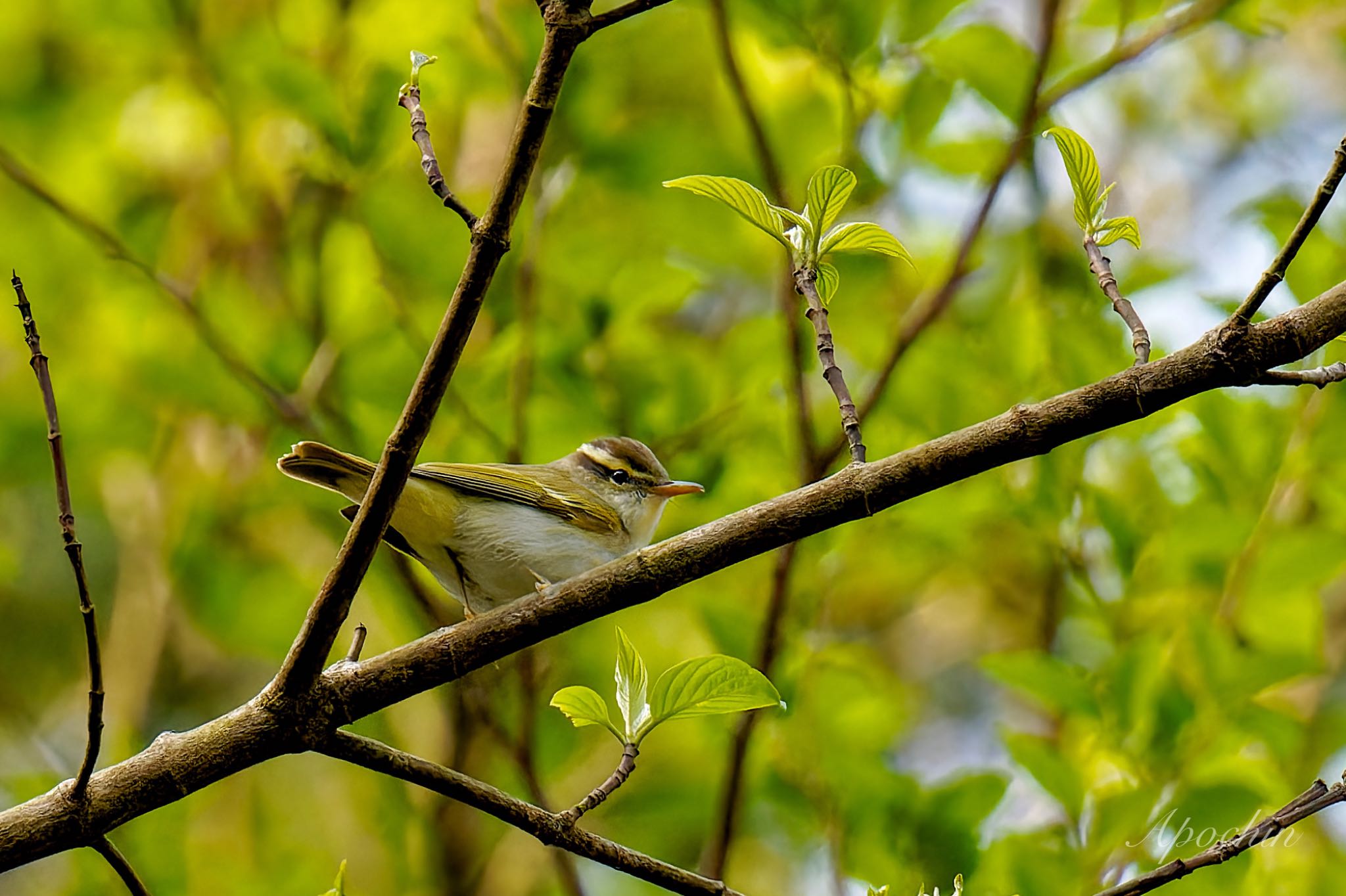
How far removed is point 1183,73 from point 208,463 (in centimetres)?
445

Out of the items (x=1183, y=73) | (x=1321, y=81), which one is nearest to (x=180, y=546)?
(x=1183, y=73)

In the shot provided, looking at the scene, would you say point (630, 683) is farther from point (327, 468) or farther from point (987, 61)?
point (987, 61)

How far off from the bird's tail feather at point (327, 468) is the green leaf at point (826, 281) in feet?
3.53

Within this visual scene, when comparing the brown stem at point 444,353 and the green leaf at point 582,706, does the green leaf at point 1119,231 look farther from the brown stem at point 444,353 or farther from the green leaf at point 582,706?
the green leaf at point 582,706

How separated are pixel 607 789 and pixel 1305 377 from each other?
43.6 inches

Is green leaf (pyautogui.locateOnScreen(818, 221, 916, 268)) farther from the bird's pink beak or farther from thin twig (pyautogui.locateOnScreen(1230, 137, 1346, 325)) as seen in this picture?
the bird's pink beak

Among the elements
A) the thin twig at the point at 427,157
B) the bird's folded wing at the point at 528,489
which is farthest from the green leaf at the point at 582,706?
the bird's folded wing at the point at 528,489

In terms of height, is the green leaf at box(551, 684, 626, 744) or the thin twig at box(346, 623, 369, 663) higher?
the thin twig at box(346, 623, 369, 663)

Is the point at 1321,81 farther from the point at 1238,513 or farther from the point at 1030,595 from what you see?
the point at 1238,513

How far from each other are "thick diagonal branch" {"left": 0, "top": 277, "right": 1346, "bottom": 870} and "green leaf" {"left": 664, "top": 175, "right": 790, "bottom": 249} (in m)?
0.43

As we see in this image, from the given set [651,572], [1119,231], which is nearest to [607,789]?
[651,572]

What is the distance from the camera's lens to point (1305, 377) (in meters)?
1.61

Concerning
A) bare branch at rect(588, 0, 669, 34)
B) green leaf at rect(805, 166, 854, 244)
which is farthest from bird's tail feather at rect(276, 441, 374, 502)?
bare branch at rect(588, 0, 669, 34)

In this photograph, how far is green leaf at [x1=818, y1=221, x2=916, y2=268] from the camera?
1.85m
